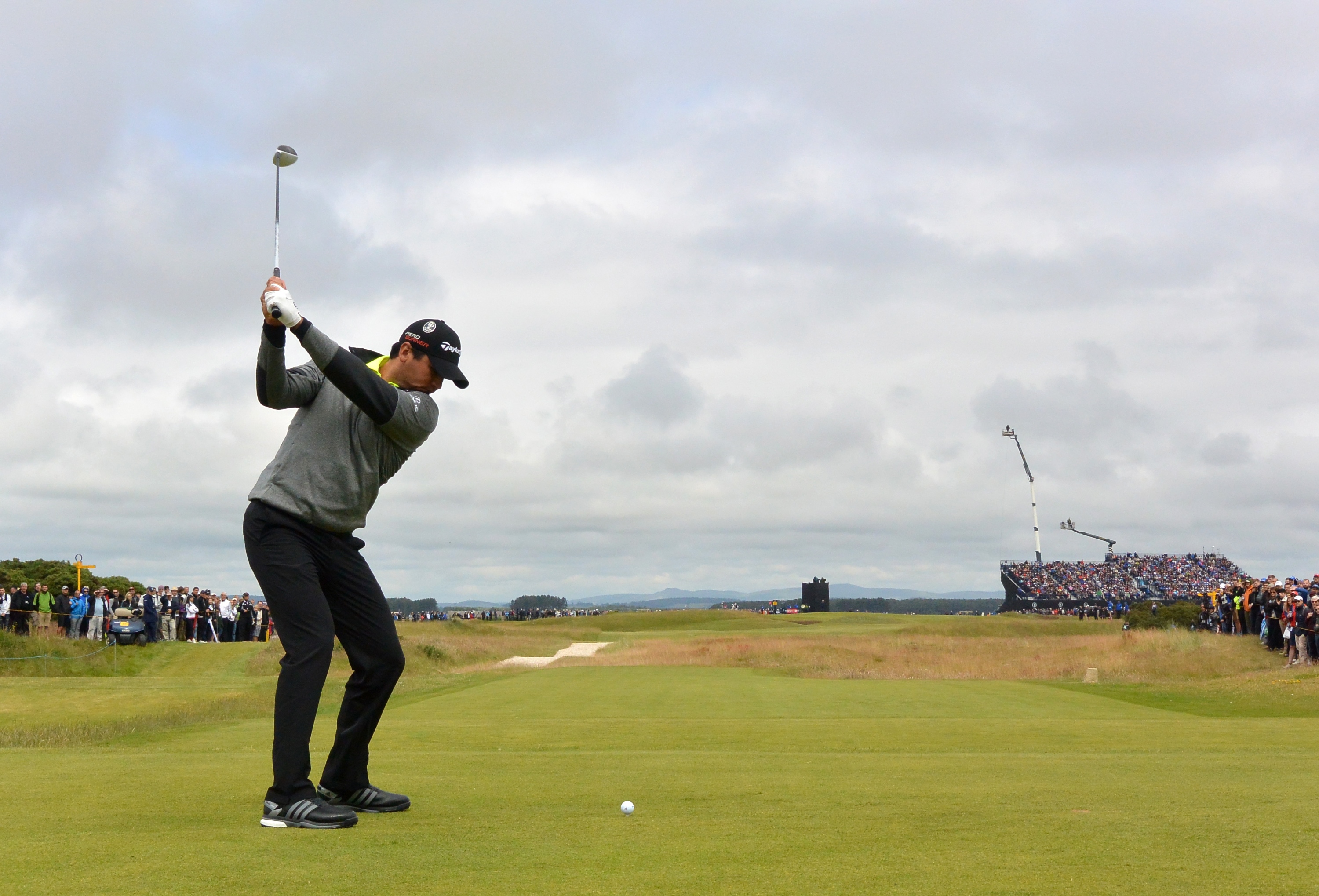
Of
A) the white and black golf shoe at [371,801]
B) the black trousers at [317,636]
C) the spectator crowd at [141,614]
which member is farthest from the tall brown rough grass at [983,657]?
the white and black golf shoe at [371,801]

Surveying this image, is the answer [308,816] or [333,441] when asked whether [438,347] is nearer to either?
[333,441]

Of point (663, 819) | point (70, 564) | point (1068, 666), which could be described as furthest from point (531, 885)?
point (70, 564)

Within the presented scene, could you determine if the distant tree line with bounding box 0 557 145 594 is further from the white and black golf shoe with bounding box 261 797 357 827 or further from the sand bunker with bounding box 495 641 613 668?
the white and black golf shoe with bounding box 261 797 357 827

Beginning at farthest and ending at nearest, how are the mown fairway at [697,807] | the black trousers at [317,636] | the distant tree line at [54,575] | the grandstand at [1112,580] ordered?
the grandstand at [1112,580], the distant tree line at [54,575], the black trousers at [317,636], the mown fairway at [697,807]

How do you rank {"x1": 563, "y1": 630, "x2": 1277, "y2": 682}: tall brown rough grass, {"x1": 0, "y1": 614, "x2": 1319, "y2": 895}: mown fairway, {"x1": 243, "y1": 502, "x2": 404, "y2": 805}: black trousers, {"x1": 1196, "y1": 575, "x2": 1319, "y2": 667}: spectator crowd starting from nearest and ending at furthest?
{"x1": 0, "y1": 614, "x2": 1319, "y2": 895}: mown fairway → {"x1": 243, "y1": 502, "x2": 404, "y2": 805}: black trousers → {"x1": 1196, "y1": 575, "x2": 1319, "y2": 667}: spectator crowd → {"x1": 563, "y1": 630, "x2": 1277, "y2": 682}: tall brown rough grass

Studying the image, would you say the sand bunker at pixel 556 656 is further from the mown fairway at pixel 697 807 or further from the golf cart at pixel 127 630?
the mown fairway at pixel 697 807

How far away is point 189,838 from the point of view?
171 inches

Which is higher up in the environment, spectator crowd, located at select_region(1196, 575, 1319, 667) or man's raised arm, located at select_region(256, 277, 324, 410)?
man's raised arm, located at select_region(256, 277, 324, 410)

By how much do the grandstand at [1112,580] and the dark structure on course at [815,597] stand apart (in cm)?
1810

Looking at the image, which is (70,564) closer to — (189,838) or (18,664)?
(18,664)

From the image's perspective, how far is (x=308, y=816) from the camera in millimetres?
4902

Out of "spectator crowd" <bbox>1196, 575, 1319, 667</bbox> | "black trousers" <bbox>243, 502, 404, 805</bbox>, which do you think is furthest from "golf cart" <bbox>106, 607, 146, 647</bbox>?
"spectator crowd" <bbox>1196, 575, 1319, 667</bbox>

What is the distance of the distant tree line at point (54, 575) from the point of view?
237ft

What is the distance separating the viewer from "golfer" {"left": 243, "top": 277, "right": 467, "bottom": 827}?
16.7 feet
